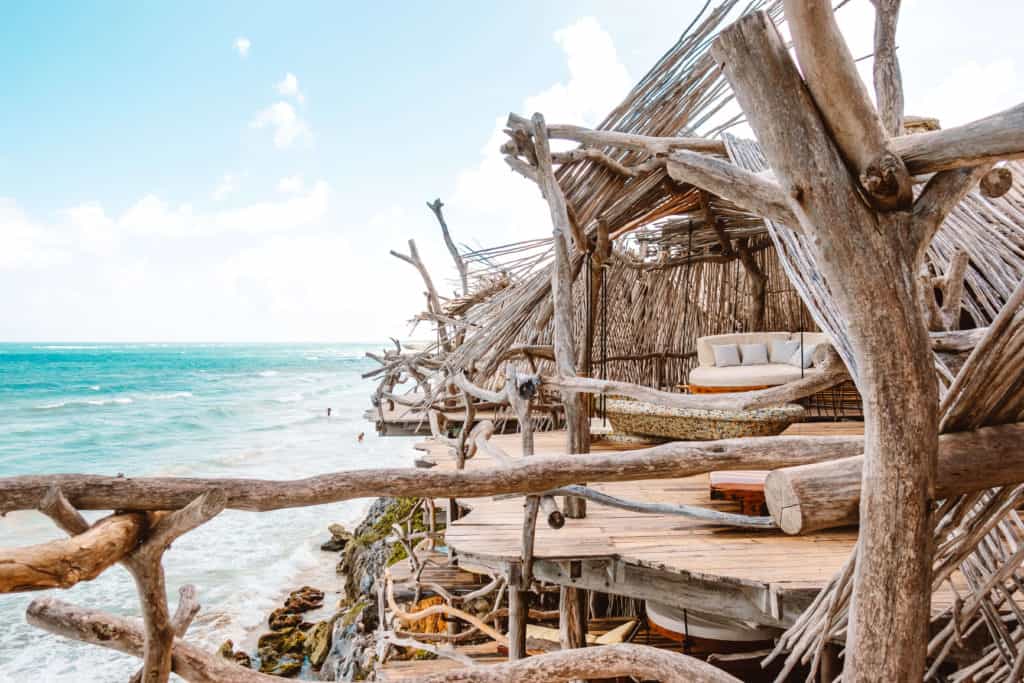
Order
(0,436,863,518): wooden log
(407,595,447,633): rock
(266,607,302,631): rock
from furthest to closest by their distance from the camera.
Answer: (266,607,302,631): rock
(407,595,447,633): rock
(0,436,863,518): wooden log

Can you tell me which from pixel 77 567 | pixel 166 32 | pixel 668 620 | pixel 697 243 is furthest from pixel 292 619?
pixel 166 32

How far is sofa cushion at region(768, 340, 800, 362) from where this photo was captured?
18.8ft

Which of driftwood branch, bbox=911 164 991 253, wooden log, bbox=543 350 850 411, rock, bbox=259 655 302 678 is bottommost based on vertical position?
rock, bbox=259 655 302 678

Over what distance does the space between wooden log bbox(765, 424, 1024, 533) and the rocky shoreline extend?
19.0 ft

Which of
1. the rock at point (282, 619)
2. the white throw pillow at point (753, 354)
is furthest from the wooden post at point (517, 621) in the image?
the rock at point (282, 619)

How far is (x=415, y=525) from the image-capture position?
8.91 m

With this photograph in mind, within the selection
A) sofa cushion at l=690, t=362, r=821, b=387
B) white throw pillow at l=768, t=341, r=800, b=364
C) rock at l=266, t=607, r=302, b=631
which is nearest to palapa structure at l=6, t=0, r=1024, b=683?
sofa cushion at l=690, t=362, r=821, b=387

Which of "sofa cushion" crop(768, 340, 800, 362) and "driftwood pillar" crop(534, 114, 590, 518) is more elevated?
"driftwood pillar" crop(534, 114, 590, 518)

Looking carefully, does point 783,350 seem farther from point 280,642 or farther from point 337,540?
point 337,540

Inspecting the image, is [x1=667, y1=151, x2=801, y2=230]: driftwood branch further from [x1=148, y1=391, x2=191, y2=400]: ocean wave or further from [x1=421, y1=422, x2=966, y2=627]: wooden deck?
[x1=148, y1=391, x2=191, y2=400]: ocean wave

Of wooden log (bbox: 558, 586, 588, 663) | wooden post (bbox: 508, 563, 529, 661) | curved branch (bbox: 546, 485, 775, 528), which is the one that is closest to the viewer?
curved branch (bbox: 546, 485, 775, 528)

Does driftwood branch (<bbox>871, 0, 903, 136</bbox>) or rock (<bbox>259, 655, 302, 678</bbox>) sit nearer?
driftwood branch (<bbox>871, 0, 903, 136</bbox>)

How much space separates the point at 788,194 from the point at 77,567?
1066 mm

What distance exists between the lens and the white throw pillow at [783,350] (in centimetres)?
573
